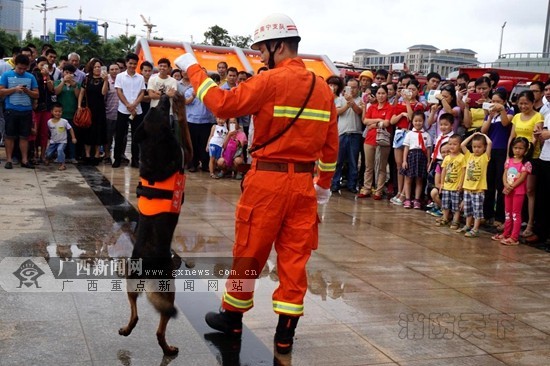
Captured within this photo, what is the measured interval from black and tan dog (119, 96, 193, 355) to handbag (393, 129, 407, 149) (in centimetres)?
647

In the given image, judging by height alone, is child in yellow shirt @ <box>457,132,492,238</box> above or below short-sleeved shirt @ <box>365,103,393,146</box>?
below

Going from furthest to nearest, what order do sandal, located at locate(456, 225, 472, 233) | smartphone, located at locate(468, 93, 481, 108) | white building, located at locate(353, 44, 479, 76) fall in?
white building, located at locate(353, 44, 479, 76)
smartphone, located at locate(468, 93, 481, 108)
sandal, located at locate(456, 225, 472, 233)

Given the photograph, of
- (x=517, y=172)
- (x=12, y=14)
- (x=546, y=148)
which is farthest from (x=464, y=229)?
(x=12, y=14)

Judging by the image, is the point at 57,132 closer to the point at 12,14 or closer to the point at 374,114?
the point at 374,114

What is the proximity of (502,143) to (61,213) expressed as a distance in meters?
5.73

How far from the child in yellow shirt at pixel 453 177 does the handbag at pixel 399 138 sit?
1.28 meters

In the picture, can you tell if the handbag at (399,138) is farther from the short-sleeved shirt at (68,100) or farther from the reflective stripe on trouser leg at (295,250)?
the reflective stripe on trouser leg at (295,250)

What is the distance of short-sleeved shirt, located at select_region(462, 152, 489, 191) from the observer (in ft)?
26.8

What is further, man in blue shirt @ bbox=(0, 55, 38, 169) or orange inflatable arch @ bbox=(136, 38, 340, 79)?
orange inflatable arch @ bbox=(136, 38, 340, 79)

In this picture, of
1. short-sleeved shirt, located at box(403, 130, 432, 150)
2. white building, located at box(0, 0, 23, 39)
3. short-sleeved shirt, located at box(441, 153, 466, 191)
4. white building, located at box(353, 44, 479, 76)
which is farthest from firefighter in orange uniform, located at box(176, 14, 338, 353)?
white building, located at box(0, 0, 23, 39)

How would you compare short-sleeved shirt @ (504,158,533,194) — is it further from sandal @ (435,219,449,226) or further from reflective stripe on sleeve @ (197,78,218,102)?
reflective stripe on sleeve @ (197,78,218,102)

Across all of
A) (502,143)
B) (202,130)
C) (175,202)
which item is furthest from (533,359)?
(202,130)

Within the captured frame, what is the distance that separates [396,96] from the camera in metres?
10.6

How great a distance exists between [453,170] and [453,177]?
9 cm
